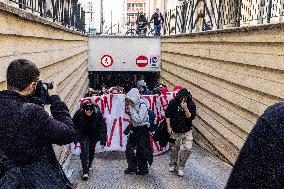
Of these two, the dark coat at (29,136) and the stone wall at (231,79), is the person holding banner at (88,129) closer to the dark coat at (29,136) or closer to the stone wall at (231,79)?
the stone wall at (231,79)

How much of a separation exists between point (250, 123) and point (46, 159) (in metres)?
5.53

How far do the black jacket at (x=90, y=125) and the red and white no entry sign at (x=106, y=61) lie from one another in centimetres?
1101

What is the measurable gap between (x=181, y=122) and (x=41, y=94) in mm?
5190

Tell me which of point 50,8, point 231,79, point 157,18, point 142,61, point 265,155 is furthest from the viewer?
point 157,18

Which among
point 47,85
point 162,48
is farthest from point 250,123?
point 162,48

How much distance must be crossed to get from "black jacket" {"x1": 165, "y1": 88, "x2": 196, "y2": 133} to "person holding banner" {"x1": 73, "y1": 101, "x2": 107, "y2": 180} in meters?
1.27

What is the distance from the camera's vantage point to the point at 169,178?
8.00 meters

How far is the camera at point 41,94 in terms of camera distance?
2.83 m

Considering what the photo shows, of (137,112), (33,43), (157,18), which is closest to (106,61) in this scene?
(157,18)

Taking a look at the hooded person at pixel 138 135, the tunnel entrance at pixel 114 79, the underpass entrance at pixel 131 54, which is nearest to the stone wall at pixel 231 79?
the hooded person at pixel 138 135

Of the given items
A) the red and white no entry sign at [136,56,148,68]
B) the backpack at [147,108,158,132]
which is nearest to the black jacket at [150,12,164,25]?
the red and white no entry sign at [136,56,148,68]

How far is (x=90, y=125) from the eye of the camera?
7789 mm

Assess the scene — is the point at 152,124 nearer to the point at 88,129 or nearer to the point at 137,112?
the point at 137,112

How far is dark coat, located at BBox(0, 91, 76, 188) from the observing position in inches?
99.3
